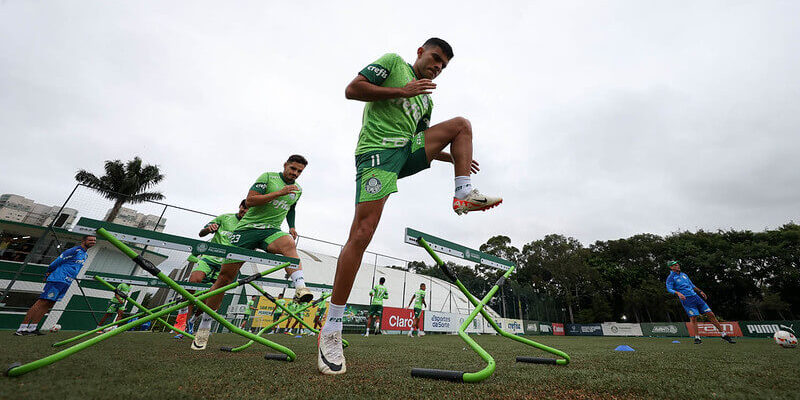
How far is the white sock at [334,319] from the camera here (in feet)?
6.04

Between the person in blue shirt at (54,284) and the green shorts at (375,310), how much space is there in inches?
306

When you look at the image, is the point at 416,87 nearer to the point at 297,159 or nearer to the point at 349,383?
the point at 349,383

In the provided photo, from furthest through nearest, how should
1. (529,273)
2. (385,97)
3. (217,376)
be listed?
(529,273) → (385,97) → (217,376)

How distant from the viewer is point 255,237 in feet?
11.2

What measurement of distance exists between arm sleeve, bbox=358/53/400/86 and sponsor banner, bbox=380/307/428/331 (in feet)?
39.7

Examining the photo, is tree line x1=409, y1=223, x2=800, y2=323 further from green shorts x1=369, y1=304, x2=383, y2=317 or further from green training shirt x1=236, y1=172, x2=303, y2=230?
green training shirt x1=236, y1=172, x2=303, y2=230

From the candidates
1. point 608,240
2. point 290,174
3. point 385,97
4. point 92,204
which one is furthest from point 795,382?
point 608,240

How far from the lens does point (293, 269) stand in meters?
3.20

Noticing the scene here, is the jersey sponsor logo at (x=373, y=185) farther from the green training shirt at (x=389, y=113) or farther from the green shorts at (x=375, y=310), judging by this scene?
the green shorts at (x=375, y=310)

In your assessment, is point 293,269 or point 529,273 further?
point 529,273

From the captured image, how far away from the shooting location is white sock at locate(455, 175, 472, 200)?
6.56 ft

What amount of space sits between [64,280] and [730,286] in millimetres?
48838

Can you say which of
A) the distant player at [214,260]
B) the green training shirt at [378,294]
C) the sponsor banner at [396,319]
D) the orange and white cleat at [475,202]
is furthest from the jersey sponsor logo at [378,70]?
the sponsor banner at [396,319]

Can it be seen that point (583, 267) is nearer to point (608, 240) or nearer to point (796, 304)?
point (608, 240)
